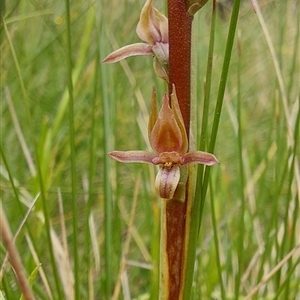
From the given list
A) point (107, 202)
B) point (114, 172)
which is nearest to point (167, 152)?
point (107, 202)

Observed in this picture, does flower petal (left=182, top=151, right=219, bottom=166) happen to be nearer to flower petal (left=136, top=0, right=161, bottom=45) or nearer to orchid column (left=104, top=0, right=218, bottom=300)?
orchid column (left=104, top=0, right=218, bottom=300)

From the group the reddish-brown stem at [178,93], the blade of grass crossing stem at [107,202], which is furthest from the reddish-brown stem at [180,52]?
the blade of grass crossing stem at [107,202]

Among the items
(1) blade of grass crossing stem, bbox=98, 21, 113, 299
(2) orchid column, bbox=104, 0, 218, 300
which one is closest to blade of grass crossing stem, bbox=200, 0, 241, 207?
(2) orchid column, bbox=104, 0, 218, 300

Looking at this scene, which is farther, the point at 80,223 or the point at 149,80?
the point at 149,80

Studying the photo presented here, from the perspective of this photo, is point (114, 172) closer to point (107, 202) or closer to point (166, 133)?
point (107, 202)

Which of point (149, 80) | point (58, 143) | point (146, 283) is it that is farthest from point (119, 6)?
point (146, 283)

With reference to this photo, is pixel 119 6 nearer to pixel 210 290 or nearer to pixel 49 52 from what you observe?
pixel 49 52
